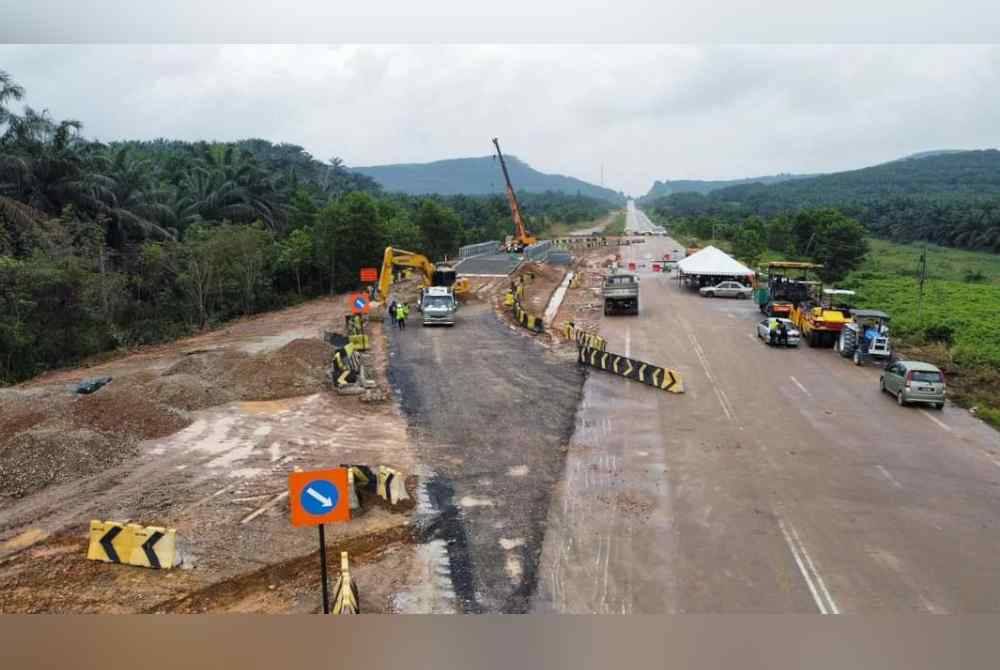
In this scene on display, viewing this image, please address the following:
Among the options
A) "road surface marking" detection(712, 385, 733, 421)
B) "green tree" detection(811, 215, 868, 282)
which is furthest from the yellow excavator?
"green tree" detection(811, 215, 868, 282)

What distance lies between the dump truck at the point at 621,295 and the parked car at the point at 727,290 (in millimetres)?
8853

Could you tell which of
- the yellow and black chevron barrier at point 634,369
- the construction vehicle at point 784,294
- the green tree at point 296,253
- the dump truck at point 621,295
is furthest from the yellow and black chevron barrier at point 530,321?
the green tree at point 296,253

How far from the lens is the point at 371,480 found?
12383mm

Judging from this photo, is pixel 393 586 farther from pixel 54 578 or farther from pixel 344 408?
pixel 344 408

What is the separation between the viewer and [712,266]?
1638 inches

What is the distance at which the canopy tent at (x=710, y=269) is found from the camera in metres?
41.0

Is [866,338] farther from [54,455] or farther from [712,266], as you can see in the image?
[54,455]

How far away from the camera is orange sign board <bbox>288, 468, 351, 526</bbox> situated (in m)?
6.61

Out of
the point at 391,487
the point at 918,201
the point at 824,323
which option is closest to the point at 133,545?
the point at 391,487

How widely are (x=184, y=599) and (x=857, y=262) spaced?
58.4 meters

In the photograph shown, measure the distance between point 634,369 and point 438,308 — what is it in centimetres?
1100

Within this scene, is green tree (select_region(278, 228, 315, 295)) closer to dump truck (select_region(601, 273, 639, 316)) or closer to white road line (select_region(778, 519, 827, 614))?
dump truck (select_region(601, 273, 639, 316))

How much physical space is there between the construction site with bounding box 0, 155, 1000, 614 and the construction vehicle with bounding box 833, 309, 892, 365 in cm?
27

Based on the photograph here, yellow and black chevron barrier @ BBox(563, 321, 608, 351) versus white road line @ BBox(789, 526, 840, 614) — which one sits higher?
yellow and black chevron barrier @ BBox(563, 321, 608, 351)
